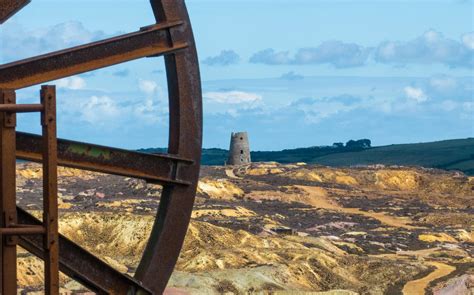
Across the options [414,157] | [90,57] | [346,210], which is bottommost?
[346,210]

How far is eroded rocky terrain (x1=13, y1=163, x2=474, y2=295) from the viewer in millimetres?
30344

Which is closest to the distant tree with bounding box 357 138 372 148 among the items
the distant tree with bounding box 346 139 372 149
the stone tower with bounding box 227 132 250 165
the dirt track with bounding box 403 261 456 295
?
the distant tree with bounding box 346 139 372 149

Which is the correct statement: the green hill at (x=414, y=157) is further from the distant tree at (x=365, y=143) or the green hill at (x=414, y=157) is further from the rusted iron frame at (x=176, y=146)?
the rusted iron frame at (x=176, y=146)

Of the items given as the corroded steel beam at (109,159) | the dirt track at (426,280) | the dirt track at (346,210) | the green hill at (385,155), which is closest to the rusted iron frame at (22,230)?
the corroded steel beam at (109,159)

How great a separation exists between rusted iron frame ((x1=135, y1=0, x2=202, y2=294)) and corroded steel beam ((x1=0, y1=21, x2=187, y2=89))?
14 centimetres

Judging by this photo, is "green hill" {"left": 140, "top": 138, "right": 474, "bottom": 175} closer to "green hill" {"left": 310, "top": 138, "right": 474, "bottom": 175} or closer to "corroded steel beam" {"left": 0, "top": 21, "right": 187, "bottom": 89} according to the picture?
"green hill" {"left": 310, "top": 138, "right": 474, "bottom": 175}

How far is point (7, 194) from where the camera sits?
34.0 feet

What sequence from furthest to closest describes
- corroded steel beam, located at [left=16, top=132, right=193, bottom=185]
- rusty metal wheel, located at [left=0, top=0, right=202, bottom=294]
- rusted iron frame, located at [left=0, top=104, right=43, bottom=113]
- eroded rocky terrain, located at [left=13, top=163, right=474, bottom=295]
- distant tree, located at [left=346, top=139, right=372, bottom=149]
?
distant tree, located at [left=346, top=139, right=372, bottom=149]
eroded rocky terrain, located at [left=13, top=163, right=474, bottom=295]
rusty metal wheel, located at [left=0, top=0, right=202, bottom=294]
corroded steel beam, located at [left=16, top=132, right=193, bottom=185]
rusted iron frame, located at [left=0, top=104, right=43, bottom=113]

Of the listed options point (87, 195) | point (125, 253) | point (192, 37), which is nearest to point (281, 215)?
point (87, 195)

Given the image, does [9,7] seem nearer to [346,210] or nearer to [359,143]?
[346,210]

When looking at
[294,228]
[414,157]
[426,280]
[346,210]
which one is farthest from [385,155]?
[426,280]

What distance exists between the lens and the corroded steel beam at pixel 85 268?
1169cm

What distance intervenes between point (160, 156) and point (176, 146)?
230 mm

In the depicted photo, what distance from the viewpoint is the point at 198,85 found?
13.1 meters
